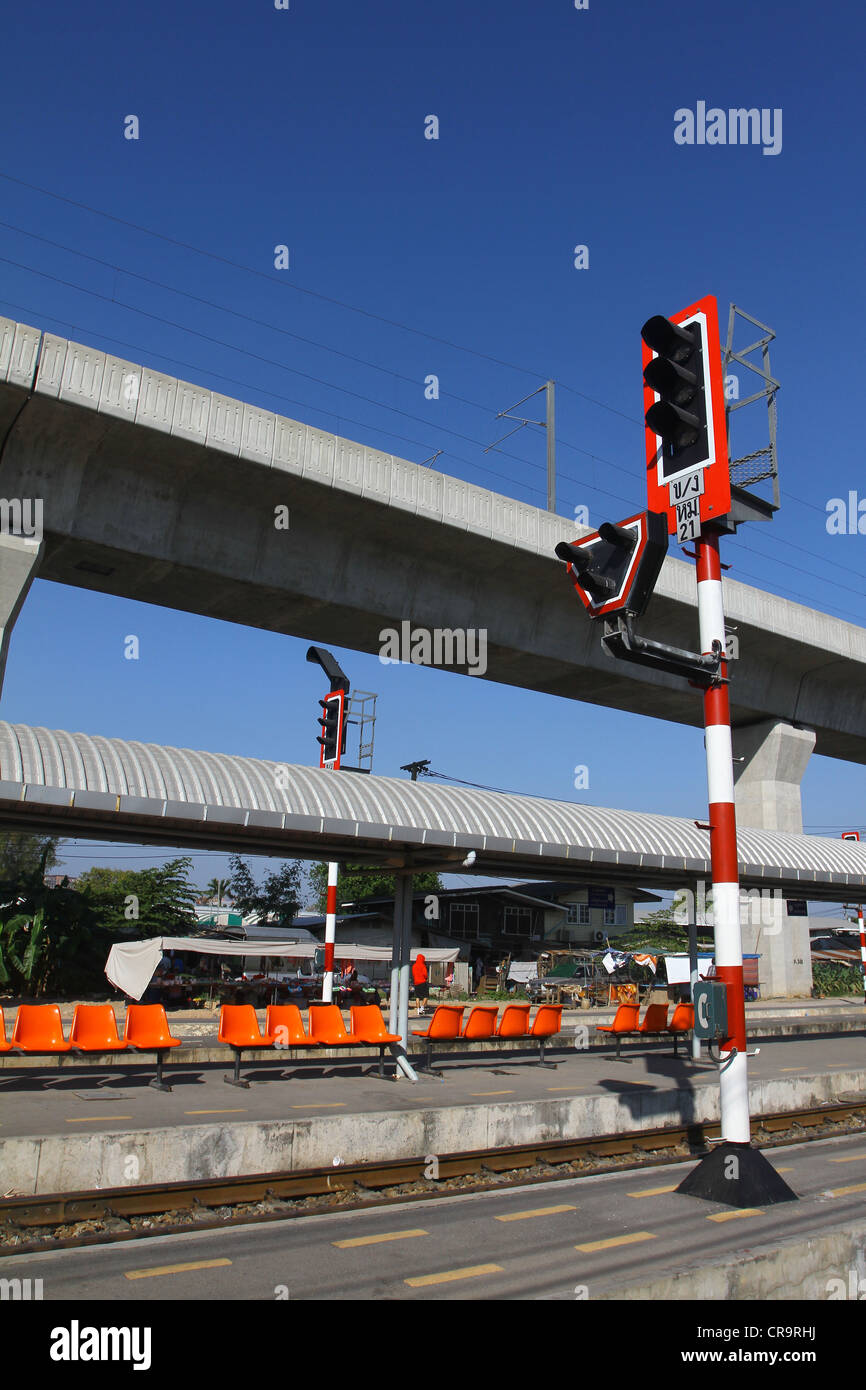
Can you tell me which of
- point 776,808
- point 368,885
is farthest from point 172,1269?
point 368,885

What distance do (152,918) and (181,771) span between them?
84.7 ft

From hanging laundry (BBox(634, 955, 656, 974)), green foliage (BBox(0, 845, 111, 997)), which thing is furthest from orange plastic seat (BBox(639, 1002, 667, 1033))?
hanging laundry (BBox(634, 955, 656, 974))

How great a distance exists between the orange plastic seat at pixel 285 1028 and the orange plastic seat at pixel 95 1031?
6.71ft

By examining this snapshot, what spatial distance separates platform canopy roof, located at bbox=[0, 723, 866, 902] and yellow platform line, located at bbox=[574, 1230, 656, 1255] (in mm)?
3654

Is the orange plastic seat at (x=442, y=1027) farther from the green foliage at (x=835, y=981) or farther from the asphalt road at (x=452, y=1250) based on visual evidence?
the green foliage at (x=835, y=981)

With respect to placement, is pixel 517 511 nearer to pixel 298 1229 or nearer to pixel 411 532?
pixel 411 532

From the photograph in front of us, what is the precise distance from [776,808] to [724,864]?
25.3m

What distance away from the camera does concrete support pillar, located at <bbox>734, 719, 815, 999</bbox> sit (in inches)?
1241

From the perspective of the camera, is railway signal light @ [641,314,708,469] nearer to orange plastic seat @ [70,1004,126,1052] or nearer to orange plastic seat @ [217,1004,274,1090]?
orange plastic seat @ [217,1004,274,1090]

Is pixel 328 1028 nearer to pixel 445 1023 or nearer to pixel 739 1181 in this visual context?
pixel 445 1023

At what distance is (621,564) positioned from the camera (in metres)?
7.48

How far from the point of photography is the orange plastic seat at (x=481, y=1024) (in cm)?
1509

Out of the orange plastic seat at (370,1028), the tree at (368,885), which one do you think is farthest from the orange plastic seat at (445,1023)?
the tree at (368,885)

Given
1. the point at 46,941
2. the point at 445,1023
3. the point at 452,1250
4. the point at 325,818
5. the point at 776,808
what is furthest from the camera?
the point at 776,808
